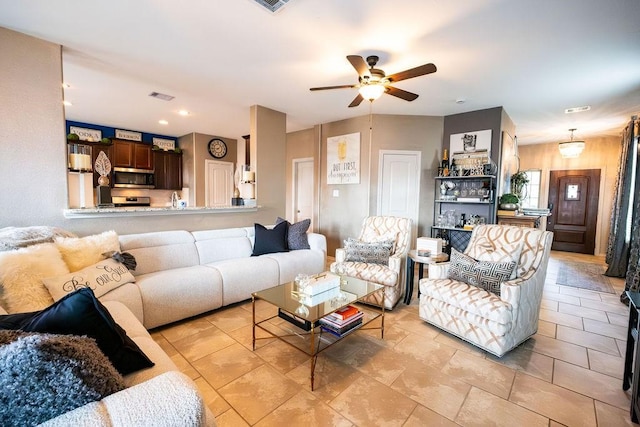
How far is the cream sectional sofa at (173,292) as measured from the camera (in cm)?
71

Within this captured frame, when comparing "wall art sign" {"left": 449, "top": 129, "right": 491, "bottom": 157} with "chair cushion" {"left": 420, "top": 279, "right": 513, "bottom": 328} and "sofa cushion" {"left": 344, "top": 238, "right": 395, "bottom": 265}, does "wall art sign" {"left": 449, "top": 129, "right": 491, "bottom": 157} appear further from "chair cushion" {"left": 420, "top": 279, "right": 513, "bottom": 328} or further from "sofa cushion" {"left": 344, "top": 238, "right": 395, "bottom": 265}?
"chair cushion" {"left": 420, "top": 279, "right": 513, "bottom": 328}

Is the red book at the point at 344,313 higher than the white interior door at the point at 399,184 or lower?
lower

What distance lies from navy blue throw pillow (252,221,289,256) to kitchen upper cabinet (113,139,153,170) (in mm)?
4279

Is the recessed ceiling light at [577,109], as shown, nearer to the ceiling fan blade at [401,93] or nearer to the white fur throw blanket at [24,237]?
the ceiling fan blade at [401,93]

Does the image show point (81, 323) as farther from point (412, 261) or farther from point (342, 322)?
point (412, 261)

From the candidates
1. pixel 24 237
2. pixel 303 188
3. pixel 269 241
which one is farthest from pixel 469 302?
pixel 303 188

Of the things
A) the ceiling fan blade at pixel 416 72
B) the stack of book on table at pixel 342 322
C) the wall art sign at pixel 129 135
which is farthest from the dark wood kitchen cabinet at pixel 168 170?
the stack of book on table at pixel 342 322

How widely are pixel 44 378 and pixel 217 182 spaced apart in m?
6.64

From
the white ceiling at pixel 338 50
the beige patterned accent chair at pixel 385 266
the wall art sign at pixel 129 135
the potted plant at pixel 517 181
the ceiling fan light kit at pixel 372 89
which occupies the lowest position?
the beige patterned accent chair at pixel 385 266

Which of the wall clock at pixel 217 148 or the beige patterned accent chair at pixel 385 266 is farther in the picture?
the wall clock at pixel 217 148

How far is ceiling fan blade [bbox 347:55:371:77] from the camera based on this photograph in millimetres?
2230

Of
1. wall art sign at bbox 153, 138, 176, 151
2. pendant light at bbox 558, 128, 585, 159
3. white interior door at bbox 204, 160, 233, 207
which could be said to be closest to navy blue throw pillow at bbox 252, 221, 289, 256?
white interior door at bbox 204, 160, 233, 207

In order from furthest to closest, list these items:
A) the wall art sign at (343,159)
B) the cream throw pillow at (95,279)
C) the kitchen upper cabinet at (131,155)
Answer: the kitchen upper cabinet at (131,155) < the wall art sign at (343,159) < the cream throw pillow at (95,279)

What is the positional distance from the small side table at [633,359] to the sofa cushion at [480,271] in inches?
27.5
